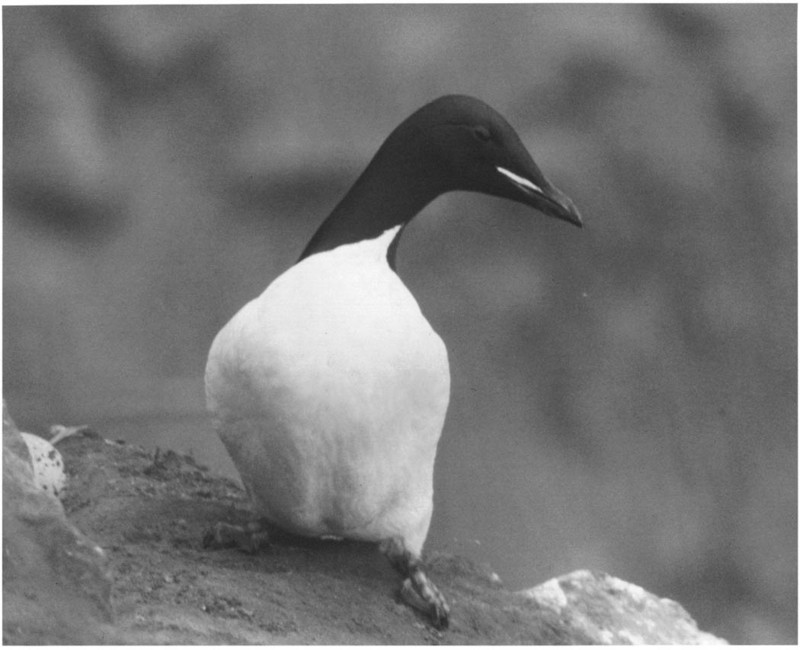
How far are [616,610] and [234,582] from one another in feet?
5.34

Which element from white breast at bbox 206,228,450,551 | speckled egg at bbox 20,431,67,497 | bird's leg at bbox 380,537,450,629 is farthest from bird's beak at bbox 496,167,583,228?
speckled egg at bbox 20,431,67,497

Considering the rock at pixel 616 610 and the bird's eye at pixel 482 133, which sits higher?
the bird's eye at pixel 482 133

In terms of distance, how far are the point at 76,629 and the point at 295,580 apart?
0.93m

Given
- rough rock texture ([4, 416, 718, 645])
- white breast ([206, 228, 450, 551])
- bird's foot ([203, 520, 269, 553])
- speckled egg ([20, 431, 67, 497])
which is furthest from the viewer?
speckled egg ([20, 431, 67, 497])

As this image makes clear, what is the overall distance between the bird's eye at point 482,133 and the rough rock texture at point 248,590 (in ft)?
3.81

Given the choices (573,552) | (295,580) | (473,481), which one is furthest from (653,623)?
(295,580)

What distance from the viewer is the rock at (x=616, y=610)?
14.0ft

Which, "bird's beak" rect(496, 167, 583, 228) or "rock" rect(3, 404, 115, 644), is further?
"bird's beak" rect(496, 167, 583, 228)

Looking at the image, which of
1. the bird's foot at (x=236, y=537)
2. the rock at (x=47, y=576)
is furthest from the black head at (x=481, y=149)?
the rock at (x=47, y=576)

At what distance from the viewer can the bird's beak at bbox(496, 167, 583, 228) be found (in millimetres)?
3727

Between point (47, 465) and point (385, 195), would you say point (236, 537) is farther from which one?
point (385, 195)

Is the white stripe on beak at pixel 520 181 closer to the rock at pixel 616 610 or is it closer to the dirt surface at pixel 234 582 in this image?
the dirt surface at pixel 234 582

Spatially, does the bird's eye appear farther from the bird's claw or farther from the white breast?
the bird's claw

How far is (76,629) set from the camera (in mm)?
2604
